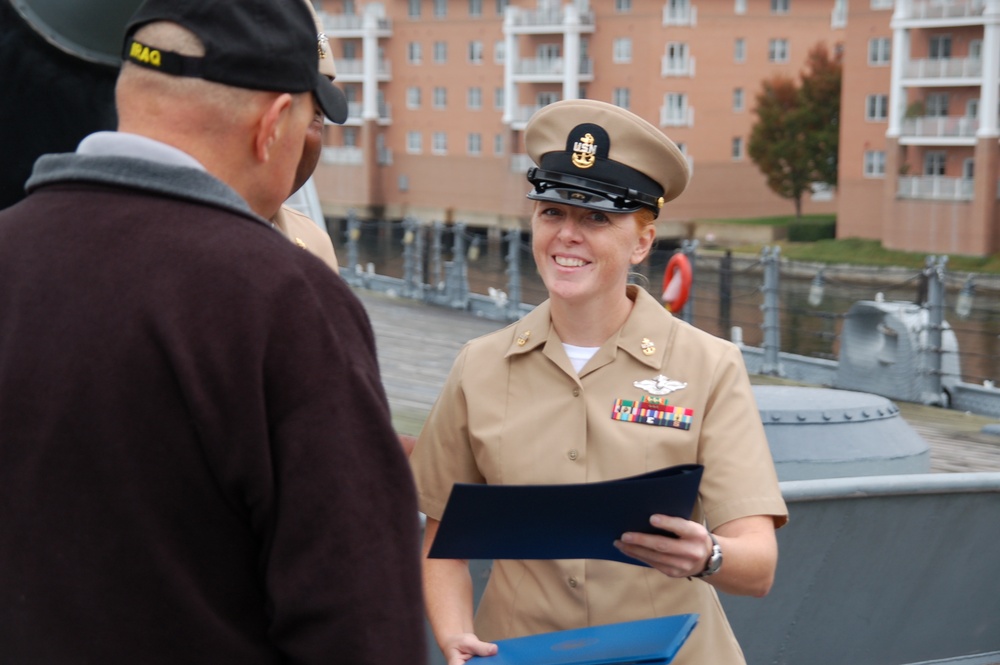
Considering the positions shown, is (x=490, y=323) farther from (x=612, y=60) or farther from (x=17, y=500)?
(x=612, y=60)

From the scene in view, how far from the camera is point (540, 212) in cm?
238

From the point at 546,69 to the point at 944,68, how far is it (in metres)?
16.5

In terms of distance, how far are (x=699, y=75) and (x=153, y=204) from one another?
48.7 metres

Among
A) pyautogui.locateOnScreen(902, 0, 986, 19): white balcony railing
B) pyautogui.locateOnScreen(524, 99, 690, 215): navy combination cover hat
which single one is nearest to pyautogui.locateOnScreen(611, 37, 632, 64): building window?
pyautogui.locateOnScreen(902, 0, 986, 19): white balcony railing

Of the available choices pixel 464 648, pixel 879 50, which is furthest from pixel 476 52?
pixel 464 648

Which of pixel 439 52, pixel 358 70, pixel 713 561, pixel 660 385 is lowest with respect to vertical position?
pixel 713 561

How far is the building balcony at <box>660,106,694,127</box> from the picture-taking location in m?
48.3

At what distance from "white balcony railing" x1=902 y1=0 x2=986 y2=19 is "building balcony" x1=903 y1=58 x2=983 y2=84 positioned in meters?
1.26

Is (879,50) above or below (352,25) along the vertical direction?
below

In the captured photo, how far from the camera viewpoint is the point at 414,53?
54.7 meters

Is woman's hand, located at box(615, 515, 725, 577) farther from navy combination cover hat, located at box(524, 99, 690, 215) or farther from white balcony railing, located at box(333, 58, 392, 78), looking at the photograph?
white balcony railing, located at box(333, 58, 392, 78)

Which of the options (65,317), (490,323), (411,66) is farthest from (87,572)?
(411,66)

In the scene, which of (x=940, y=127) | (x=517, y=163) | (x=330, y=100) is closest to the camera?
(x=330, y=100)

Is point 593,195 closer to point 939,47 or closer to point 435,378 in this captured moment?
point 435,378
